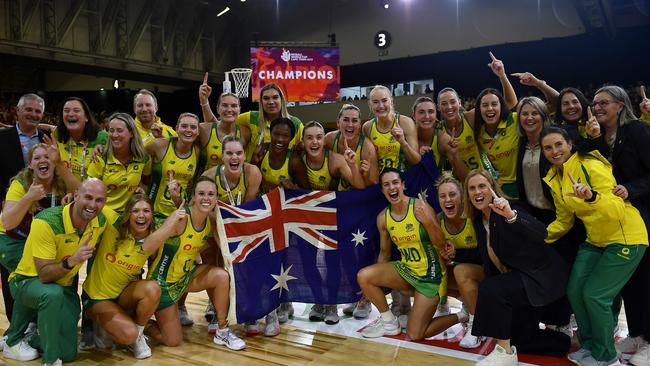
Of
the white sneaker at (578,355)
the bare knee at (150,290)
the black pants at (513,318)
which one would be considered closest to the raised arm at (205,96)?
the bare knee at (150,290)

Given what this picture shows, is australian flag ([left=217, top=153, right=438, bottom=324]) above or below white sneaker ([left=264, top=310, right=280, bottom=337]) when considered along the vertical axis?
above

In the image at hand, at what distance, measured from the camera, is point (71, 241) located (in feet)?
11.4

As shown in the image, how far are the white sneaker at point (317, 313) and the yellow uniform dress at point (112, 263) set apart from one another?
1.51m

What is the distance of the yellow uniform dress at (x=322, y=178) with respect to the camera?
4445 mm

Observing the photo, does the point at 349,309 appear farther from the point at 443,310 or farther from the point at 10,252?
the point at 10,252

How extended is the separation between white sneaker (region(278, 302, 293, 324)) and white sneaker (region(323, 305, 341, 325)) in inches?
13.1

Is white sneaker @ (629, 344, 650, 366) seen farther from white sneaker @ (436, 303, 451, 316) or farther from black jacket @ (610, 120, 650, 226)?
white sneaker @ (436, 303, 451, 316)

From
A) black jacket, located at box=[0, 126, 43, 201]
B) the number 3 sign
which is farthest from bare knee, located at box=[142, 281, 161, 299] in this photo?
the number 3 sign

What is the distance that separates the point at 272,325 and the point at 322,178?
126 centimetres

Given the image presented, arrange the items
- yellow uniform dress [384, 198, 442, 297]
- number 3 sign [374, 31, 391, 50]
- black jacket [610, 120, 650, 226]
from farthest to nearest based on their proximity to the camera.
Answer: number 3 sign [374, 31, 391, 50]
yellow uniform dress [384, 198, 442, 297]
black jacket [610, 120, 650, 226]

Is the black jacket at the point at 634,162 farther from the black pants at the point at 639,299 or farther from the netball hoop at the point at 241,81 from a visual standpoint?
the netball hoop at the point at 241,81

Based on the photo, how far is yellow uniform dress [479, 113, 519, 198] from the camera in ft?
13.9

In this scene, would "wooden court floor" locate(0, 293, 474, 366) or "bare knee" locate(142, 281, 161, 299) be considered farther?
"bare knee" locate(142, 281, 161, 299)

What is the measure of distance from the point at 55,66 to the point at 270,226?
13.5 metres
